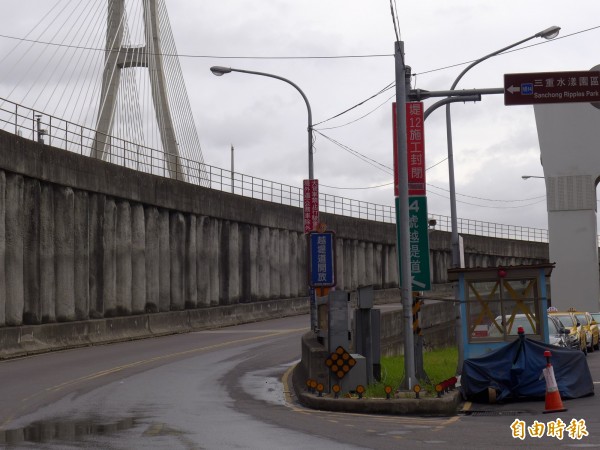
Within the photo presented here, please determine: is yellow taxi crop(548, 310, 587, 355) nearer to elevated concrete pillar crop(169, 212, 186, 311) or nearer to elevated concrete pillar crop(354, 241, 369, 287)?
elevated concrete pillar crop(169, 212, 186, 311)

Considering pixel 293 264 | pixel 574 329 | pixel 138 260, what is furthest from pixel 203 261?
pixel 574 329

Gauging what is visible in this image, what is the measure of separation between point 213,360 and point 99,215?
1033 centimetres

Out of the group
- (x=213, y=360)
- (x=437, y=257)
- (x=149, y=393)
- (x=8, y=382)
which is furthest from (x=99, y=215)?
(x=437, y=257)

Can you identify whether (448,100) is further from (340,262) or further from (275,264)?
(340,262)

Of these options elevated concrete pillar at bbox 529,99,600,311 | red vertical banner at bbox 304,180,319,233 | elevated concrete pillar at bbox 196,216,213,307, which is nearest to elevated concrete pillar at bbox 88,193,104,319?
red vertical banner at bbox 304,180,319,233

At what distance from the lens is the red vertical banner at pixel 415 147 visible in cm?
2153

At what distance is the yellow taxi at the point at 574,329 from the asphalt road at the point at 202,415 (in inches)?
259

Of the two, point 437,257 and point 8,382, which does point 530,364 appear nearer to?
point 8,382

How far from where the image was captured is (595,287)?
49.2 metres

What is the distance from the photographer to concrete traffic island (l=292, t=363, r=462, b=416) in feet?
57.4

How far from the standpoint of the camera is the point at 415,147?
71.5ft

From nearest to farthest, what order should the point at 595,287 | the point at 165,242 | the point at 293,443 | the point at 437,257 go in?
the point at 293,443 < the point at 165,242 < the point at 595,287 < the point at 437,257

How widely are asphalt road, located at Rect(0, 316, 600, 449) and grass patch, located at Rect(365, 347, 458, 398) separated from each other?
1410 millimetres

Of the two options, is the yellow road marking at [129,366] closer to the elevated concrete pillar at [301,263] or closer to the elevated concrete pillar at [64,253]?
the elevated concrete pillar at [64,253]
